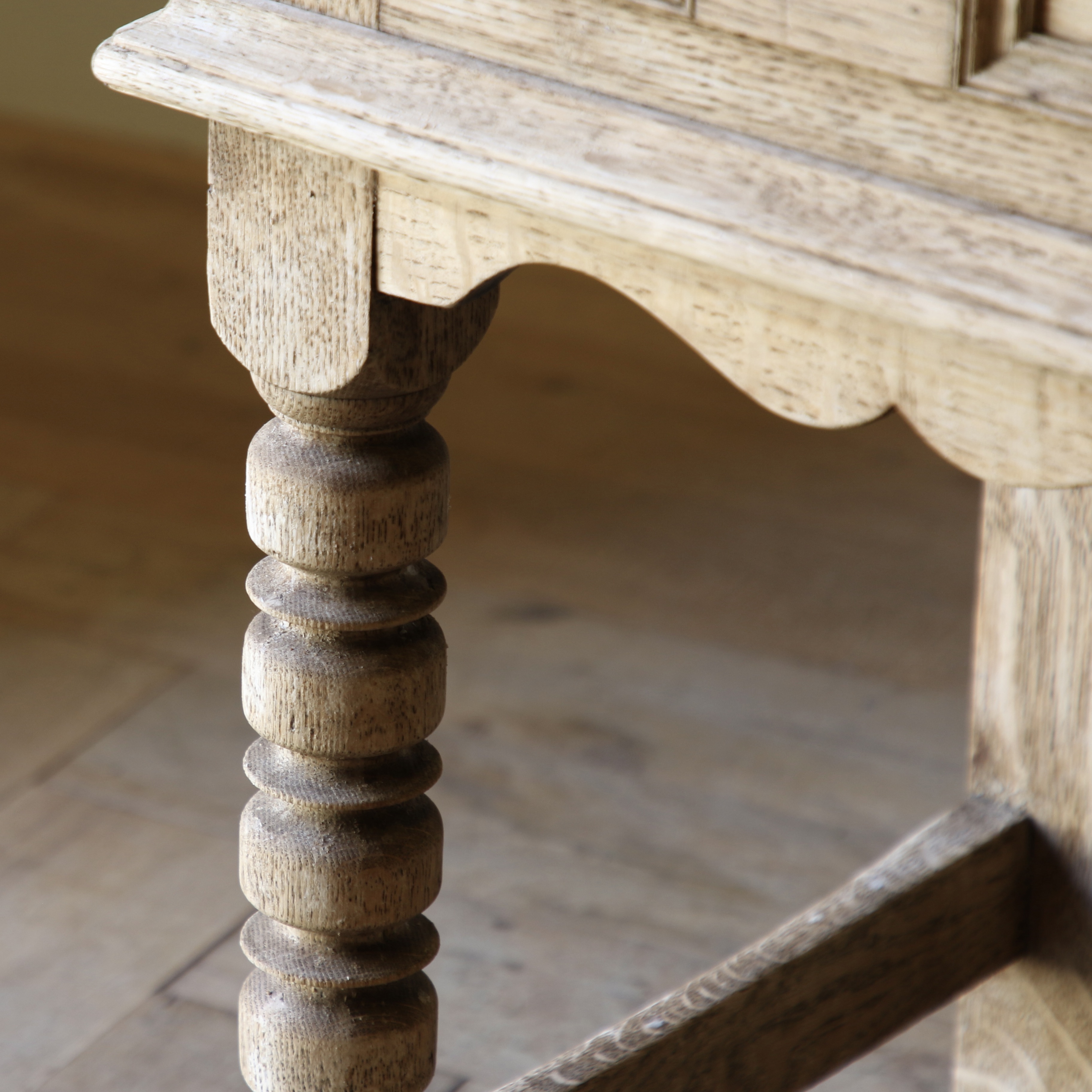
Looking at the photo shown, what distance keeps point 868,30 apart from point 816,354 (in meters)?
0.08

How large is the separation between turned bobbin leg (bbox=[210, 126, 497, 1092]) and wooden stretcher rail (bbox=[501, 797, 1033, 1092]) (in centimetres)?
9

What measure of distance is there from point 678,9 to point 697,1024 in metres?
0.45

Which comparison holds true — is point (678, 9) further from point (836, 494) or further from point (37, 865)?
point (836, 494)

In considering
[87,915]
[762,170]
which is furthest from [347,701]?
[87,915]

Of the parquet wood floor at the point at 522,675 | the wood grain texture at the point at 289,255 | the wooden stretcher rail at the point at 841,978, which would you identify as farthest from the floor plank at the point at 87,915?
the wood grain texture at the point at 289,255

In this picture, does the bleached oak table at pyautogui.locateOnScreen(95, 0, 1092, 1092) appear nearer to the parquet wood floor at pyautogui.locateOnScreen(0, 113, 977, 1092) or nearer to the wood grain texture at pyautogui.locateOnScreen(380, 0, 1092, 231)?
the wood grain texture at pyautogui.locateOnScreen(380, 0, 1092, 231)

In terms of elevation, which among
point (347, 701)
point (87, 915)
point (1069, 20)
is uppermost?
point (1069, 20)

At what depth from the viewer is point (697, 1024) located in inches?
29.3

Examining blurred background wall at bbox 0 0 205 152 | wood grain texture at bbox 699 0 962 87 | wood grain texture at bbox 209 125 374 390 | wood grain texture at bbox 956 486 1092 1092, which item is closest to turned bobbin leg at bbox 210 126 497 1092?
wood grain texture at bbox 209 125 374 390

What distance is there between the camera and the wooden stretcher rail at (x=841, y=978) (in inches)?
28.9

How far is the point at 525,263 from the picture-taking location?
1.60 feet

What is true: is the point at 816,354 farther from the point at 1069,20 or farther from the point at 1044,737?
the point at 1044,737

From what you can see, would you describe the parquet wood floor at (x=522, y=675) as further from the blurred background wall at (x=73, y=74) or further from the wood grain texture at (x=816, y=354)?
the wood grain texture at (x=816, y=354)

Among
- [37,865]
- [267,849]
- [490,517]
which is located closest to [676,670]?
[490,517]
